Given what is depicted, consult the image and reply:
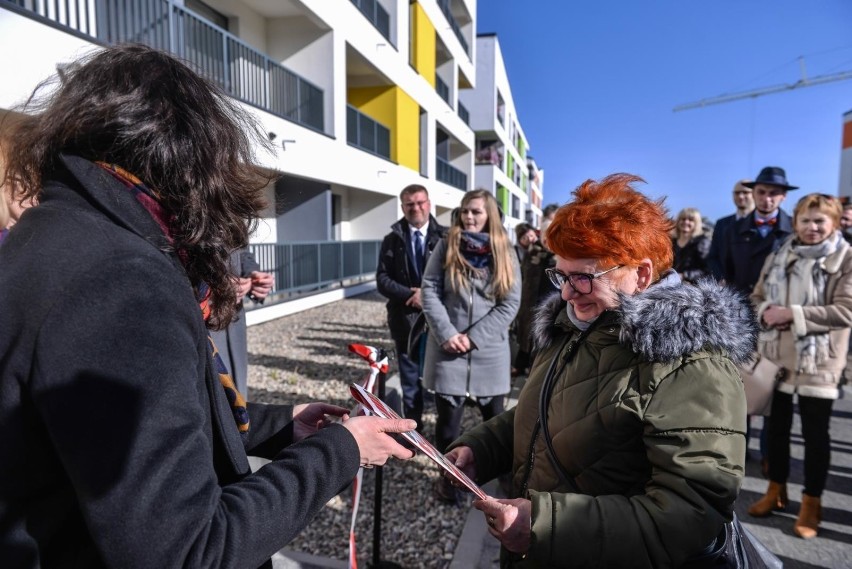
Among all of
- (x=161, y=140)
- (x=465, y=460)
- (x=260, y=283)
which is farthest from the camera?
(x=260, y=283)

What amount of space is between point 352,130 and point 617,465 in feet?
45.9

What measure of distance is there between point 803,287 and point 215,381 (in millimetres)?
3496

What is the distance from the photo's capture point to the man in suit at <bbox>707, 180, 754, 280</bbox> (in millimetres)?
4715

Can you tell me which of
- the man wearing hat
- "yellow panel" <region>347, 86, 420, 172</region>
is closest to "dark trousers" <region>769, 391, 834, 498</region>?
the man wearing hat

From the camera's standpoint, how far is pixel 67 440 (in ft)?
2.86

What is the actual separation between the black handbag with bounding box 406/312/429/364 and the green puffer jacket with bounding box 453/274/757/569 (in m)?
2.72

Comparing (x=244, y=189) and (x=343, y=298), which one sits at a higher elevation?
(x=244, y=189)

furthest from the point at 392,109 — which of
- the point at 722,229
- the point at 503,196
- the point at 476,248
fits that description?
the point at 503,196

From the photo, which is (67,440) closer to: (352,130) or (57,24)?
(57,24)

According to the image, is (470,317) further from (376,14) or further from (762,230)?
(376,14)

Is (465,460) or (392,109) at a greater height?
(392,109)

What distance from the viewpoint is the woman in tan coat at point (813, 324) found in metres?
3.14

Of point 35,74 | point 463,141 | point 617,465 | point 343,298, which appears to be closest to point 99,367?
point 617,465

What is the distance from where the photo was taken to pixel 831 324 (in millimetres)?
3104
